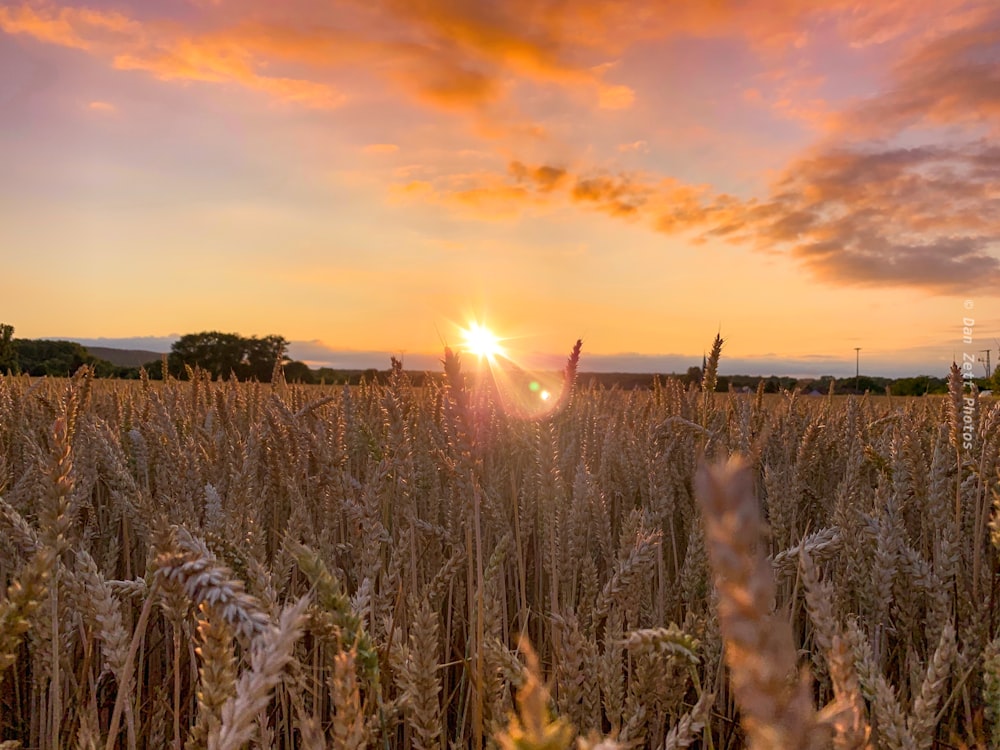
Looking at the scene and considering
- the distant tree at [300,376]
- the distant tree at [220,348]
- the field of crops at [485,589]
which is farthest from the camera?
the distant tree at [220,348]

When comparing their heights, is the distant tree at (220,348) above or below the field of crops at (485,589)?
above

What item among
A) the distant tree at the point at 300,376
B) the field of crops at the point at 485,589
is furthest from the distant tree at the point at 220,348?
the field of crops at the point at 485,589

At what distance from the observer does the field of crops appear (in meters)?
0.88

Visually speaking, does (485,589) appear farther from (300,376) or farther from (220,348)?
(220,348)

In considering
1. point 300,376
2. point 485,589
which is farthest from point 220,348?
point 485,589

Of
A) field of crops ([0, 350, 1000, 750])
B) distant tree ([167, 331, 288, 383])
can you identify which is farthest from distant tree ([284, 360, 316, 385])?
distant tree ([167, 331, 288, 383])

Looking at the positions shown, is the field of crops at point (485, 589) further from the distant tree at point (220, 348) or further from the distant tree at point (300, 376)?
the distant tree at point (220, 348)

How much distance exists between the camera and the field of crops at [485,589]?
0.88 meters

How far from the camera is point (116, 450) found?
7.95 feet

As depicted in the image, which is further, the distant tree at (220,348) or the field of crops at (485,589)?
the distant tree at (220,348)

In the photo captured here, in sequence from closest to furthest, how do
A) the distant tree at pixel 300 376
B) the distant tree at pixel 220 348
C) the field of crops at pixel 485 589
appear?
the field of crops at pixel 485 589, the distant tree at pixel 300 376, the distant tree at pixel 220 348

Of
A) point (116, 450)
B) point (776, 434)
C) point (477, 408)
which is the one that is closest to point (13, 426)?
point (116, 450)

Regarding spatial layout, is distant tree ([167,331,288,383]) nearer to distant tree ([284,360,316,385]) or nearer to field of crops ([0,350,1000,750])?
distant tree ([284,360,316,385])

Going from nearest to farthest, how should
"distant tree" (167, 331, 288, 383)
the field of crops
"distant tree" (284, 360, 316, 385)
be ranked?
the field of crops < "distant tree" (284, 360, 316, 385) < "distant tree" (167, 331, 288, 383)
